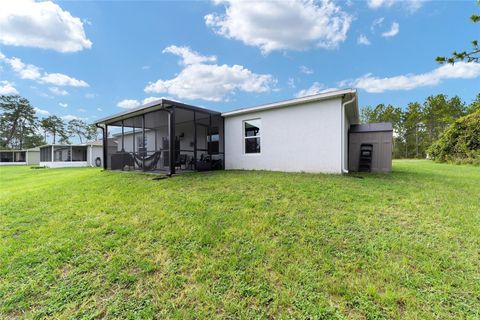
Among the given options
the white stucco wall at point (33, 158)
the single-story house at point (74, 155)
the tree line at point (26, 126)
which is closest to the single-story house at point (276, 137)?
the single-story house at point (74, 155)

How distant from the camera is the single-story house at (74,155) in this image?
20967 mm

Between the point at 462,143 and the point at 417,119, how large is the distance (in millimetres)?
20067

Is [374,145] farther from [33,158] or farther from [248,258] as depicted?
[33,158]

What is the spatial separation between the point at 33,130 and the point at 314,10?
48715 mm

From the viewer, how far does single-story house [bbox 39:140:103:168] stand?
20967mm

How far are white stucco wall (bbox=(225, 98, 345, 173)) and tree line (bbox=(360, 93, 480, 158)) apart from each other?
3124cm

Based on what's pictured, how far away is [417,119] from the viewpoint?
A: 31594 millimetres

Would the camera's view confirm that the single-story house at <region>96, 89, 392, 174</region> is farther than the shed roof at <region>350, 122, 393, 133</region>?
No

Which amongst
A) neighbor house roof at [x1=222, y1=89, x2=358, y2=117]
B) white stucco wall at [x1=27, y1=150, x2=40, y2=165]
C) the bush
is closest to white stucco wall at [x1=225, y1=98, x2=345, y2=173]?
neighbor house roof at [x1=222, y1=89, x2=358, y2=117]

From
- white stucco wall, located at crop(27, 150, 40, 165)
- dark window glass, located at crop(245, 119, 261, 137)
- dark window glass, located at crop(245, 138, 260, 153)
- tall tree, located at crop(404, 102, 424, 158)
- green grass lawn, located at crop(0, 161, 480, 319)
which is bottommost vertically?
green grass lawn, located at crop(0, 161, 480, 319)

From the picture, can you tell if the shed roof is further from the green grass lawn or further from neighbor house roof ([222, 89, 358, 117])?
the green grass lawn

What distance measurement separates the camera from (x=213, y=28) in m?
10.9

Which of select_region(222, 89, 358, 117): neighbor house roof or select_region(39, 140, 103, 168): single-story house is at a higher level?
select_region(222, 89, 358, 117): neighbor house roof

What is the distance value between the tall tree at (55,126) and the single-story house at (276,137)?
1436 inches
